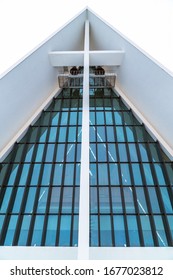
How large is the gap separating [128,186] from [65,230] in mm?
3578

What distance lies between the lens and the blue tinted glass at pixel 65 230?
833 centimetres

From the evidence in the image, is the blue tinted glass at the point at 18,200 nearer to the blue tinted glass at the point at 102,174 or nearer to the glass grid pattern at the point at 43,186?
the glass grid pattern at the point at 43,186

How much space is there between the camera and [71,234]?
8539mm

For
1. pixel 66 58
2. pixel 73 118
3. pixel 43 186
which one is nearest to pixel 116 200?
pixel 43 186

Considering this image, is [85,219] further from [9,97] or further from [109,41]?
[109,41]

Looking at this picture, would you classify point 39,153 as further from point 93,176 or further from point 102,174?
point 102,174

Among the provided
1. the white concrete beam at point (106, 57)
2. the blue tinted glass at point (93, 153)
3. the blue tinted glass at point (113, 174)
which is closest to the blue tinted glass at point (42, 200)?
the blue tinted glass at point (93, 153)

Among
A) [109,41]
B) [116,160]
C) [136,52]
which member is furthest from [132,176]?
[109,41]

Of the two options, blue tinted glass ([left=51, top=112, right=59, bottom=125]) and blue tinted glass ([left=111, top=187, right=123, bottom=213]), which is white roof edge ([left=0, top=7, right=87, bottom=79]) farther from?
blue tinted glass ([left=111, top=187, right=123, bottom=213])

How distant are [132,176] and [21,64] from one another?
789 centimetres

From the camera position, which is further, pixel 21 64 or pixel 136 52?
pixel 136 52

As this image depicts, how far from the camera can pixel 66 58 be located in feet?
45.4

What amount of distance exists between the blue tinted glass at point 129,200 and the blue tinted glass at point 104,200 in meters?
0.84

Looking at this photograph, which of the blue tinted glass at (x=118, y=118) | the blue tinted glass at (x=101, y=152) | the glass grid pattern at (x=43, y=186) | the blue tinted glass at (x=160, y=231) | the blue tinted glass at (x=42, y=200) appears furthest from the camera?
the blue tinted glass at (x=118, y=118)
